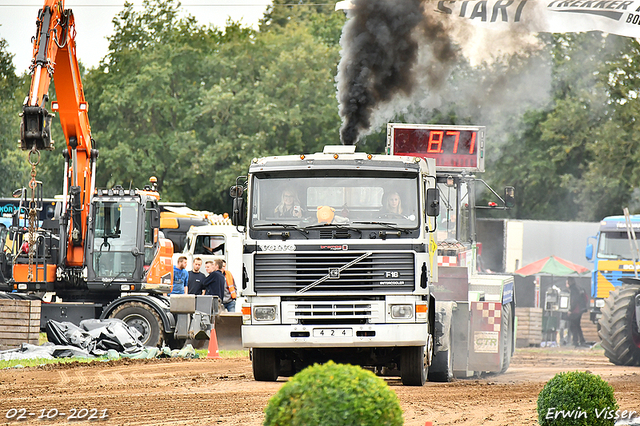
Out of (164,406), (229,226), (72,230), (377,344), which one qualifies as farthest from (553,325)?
(164,406)

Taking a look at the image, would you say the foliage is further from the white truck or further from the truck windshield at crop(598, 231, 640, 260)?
the white truck

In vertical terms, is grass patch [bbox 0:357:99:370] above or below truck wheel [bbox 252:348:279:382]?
below

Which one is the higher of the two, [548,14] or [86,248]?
[548,14]

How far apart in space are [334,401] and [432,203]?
7327mm

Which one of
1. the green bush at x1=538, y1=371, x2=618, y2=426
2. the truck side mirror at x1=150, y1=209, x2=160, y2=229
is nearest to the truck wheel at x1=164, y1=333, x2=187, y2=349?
the truck side mirror at x1=150, y1=209, x2=160, y2=229

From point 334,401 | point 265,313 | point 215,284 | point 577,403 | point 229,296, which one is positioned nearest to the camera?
point 334,401

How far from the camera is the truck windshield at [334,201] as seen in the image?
42.4 feet

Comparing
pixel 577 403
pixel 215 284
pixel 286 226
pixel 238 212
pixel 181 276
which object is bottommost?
pixel 577 403

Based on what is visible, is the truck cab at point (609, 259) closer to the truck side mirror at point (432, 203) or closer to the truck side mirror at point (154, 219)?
the truck side mirror at point (154, 219)

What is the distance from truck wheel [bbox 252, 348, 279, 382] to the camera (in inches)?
539

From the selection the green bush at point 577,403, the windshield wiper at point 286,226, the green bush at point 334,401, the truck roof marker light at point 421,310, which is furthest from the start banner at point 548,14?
the green bush at point 334,401

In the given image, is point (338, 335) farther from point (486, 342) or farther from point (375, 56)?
point (375, 56)

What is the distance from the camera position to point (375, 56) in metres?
20.4

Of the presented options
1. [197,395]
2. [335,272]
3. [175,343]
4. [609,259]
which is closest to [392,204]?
[335,272]
